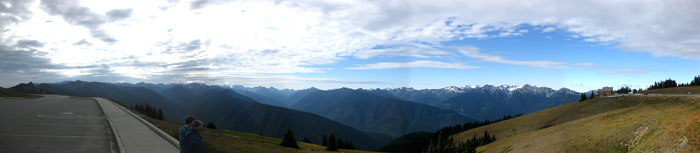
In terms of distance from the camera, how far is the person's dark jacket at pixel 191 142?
969 cm

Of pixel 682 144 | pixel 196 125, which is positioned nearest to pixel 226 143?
pixel 196 125

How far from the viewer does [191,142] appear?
9695 millimetres

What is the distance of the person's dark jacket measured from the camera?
31.8 ft

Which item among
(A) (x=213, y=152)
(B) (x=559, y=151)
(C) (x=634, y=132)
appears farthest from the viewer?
(B) (x=559, y=151)

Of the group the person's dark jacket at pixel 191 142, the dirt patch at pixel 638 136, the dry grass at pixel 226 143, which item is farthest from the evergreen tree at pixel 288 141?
the person's dark jacket at pixel 191 142

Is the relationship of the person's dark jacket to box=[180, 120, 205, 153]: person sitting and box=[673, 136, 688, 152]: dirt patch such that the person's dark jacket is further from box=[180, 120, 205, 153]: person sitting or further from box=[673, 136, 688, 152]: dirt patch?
box=[673, 136, 688, 152]: dirt patch

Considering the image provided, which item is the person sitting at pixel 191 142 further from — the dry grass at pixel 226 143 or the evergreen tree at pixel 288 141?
the evergreen tree at pixel 288 141

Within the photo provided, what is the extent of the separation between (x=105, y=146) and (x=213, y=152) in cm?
660

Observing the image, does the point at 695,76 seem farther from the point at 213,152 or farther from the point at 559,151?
the point at 213,152

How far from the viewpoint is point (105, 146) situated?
1853 centimetres

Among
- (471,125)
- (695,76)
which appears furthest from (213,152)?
(695,76)

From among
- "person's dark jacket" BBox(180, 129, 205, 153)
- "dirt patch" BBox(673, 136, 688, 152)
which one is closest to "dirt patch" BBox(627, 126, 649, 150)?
"dirt patch" BBox(673, 136, 688, 152)

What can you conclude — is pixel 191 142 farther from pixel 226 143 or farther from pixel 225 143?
pixel 226 143

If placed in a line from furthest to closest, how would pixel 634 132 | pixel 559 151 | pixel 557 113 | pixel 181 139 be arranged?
pixel 557 113 < pixel 559 151 < pixel 634 132 < pixel 181 139
